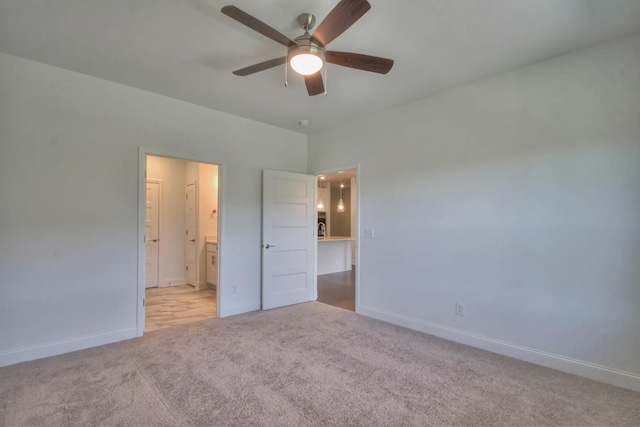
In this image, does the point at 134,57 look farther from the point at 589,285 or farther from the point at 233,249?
the point at 589,285

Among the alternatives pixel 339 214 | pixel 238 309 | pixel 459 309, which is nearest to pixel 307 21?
pixel 459 309

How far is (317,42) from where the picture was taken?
2092mm

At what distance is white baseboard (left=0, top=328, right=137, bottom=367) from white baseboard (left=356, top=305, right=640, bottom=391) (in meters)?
2.93

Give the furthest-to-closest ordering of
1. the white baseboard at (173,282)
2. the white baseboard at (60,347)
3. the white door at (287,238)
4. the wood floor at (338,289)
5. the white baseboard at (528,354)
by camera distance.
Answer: the white baseboard at (173,282)
the wood floor at (338,289)
the white door at (287,238)
the white baseboard at (60,347)
the white baseboard at (528,354)

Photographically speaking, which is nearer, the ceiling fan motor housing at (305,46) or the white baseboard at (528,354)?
the ceiling fan motor housing at (305,46)

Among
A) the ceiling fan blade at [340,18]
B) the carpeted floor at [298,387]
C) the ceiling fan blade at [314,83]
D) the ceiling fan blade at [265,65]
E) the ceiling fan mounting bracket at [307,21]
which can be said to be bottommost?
the carpeted floor at [298,387]

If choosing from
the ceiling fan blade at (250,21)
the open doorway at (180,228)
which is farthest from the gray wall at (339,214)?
the ceiling fan blade at (250,21)

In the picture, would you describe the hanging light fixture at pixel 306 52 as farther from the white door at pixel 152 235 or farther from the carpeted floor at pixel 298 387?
the white door at pixel 152 235

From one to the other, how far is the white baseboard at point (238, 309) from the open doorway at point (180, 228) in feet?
4.35

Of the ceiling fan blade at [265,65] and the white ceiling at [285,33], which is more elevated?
the white ceiling at [285,33]

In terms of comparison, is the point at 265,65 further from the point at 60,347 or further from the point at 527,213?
the point at 60,347

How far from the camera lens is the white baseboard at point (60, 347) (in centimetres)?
264

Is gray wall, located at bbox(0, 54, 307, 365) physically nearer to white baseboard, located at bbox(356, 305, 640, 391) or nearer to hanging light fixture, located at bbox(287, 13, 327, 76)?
hanging light fixture, located at bbox(287, 13, 327, 76)

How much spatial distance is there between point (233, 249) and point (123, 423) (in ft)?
7.79
